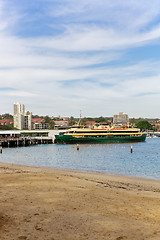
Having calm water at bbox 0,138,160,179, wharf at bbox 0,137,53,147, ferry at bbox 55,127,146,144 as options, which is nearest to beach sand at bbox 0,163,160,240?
calm water at bbox 0,138,160,179

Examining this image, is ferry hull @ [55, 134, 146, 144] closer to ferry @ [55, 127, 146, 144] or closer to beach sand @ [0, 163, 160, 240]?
ferry @ [55, 127, 146, 144]

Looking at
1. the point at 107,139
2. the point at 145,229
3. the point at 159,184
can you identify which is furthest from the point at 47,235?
the point at 107,139

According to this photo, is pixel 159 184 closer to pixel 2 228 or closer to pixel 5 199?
pixel 5 199

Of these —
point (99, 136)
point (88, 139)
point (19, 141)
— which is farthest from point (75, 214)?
point (99, 136)

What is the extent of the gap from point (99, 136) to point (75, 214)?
93878 mm

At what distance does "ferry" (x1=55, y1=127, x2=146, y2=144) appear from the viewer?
10088cm

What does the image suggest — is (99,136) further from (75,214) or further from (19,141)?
(75,214)

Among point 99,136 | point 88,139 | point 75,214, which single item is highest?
point 75,214

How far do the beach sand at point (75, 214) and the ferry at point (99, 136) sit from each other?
82991mm

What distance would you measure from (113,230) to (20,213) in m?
4.17

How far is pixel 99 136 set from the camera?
10531cm

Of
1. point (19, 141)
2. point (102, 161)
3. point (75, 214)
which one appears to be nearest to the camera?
point (75, 214)

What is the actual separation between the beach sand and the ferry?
8299cm

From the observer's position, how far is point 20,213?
1159 centimetres
